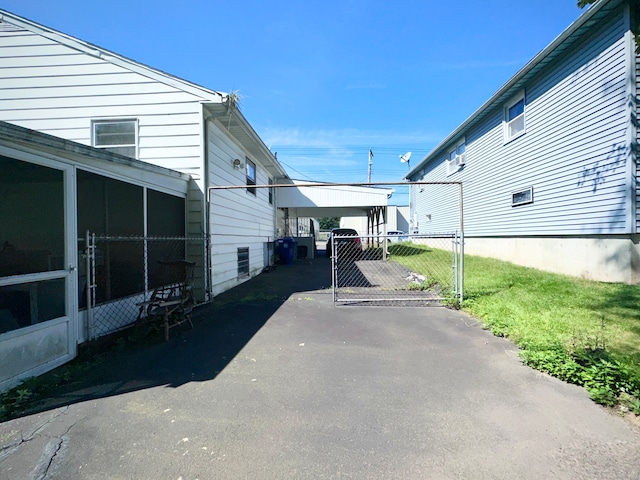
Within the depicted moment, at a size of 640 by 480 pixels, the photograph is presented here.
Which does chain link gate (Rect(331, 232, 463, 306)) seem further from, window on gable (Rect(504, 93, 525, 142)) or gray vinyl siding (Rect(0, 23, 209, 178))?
window on gable (Rect(504, 93, 525, 142))

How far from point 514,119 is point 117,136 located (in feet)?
37.9

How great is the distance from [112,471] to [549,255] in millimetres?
10108

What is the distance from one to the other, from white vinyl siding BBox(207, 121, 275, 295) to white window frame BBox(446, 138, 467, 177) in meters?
9.35

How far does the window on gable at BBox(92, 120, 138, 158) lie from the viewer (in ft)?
22.6

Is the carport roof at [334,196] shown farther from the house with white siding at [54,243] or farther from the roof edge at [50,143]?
the roof edge at [50,143]

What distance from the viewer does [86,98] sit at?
22.3 ft

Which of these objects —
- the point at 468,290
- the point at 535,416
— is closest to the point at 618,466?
the point at 535,416

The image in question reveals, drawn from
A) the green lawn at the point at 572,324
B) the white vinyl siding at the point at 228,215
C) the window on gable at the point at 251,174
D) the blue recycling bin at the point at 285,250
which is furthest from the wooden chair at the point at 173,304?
the blue recycling bin at the point at 285,250

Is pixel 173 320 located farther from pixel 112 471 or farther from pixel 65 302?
pixel 112 471

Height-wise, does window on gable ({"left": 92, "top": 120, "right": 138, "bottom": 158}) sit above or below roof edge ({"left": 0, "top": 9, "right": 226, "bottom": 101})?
below

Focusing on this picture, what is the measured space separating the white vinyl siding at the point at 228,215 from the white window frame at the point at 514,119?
8430 millimetres

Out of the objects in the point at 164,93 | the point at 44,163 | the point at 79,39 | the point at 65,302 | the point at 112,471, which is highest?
the point at 79,39

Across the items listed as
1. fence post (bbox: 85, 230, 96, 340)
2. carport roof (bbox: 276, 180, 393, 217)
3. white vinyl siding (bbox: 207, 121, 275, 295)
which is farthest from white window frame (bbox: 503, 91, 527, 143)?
fence post (bbox: 85, 230, 96, 340)

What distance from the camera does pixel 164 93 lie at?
670 cm
